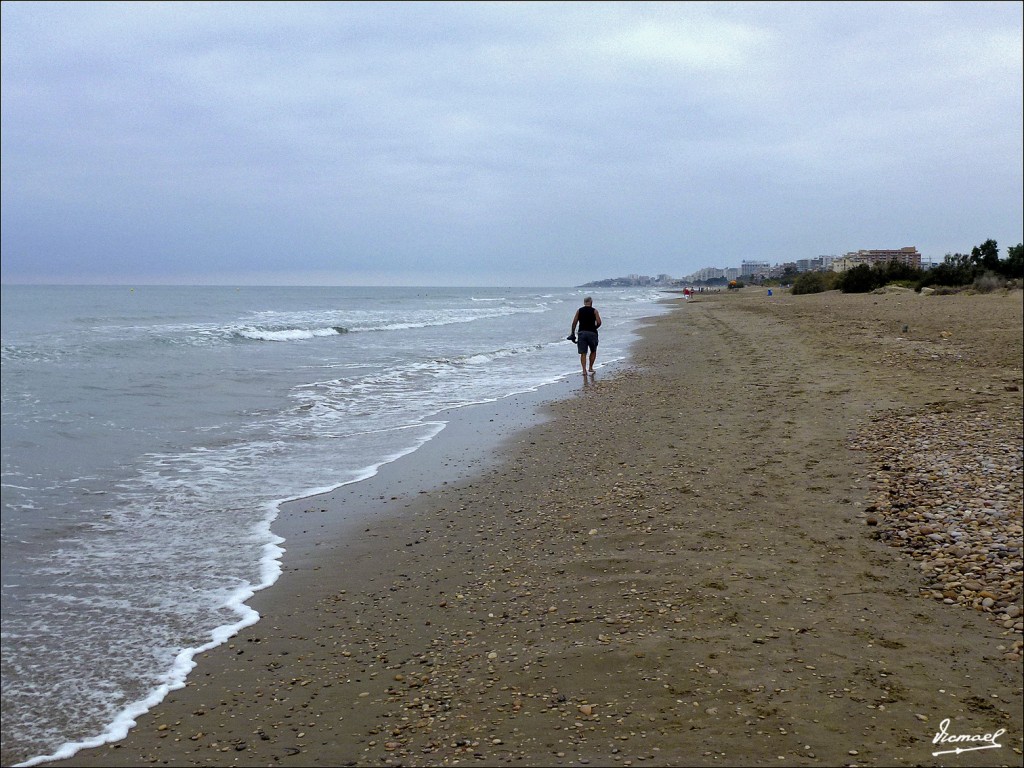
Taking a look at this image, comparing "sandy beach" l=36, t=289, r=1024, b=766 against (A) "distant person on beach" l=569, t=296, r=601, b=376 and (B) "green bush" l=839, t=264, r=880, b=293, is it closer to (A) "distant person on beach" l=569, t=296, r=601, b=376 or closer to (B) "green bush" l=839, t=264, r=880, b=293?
(A) "distant person on beach" l=569, t=296, r=601, b=376

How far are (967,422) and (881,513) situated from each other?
120 inches

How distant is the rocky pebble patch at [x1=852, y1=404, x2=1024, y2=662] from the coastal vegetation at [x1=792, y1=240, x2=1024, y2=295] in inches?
105

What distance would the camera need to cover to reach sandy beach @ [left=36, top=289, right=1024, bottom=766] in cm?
281

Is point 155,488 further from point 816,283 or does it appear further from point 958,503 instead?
point 816,283

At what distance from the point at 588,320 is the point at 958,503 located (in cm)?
1064

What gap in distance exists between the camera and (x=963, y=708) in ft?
9.23

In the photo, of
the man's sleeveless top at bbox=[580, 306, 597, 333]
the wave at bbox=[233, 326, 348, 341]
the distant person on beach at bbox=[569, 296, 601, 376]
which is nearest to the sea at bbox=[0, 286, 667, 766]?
the distant person on beach at bbox=[569, 296, 601, 376]

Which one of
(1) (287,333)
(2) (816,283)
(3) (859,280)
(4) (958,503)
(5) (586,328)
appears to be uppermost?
(2) (816,283)

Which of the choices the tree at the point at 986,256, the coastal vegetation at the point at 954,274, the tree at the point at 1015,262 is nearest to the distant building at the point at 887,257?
the coastal vegetation at the point at 954,274

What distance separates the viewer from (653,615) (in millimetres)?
3805

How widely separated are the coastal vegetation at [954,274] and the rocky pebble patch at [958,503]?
105 inches

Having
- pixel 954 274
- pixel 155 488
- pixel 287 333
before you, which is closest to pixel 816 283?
pixel 954 274

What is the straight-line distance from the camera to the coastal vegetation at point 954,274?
356 inches

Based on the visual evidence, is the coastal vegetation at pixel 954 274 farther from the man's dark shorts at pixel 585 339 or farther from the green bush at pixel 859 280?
the man's dark shorts at pixel 585 339
